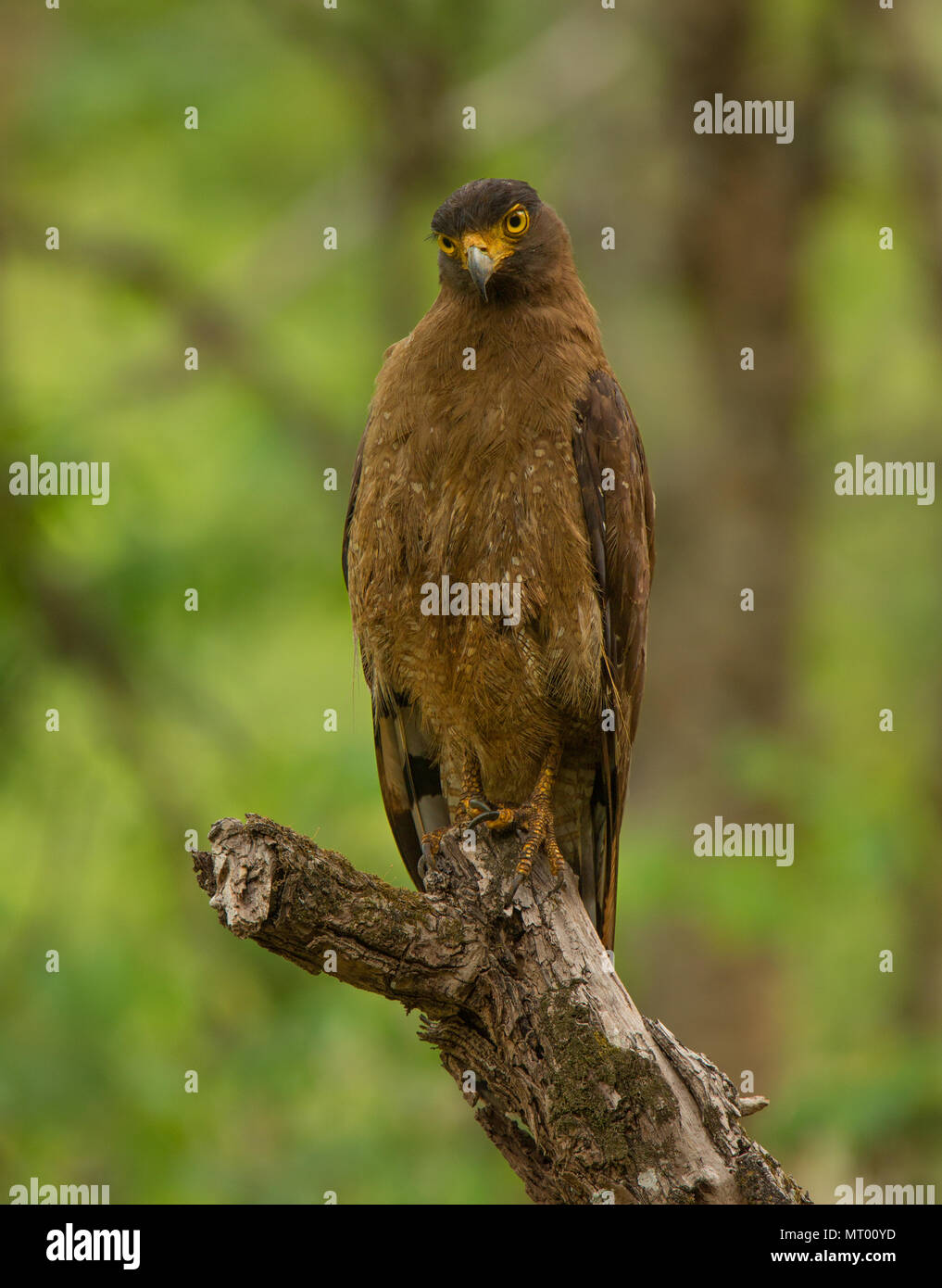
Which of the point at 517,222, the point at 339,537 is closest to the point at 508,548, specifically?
the point at 517,222

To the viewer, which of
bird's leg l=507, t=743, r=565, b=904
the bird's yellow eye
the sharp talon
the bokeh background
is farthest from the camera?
the bokeh background

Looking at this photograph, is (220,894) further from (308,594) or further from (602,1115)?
(308,594)

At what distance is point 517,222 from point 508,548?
1277mm

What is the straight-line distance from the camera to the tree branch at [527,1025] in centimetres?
350

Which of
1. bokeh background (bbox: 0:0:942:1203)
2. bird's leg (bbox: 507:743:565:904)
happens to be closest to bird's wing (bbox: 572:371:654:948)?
bird's leg (bbox: 507:743:565:904)

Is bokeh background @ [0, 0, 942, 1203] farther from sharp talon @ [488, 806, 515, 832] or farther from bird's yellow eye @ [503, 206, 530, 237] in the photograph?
bird's yellow eye @ [503, 206, 530, 237]

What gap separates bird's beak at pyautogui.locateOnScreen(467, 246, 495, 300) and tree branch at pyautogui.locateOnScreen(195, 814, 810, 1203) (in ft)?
7.02

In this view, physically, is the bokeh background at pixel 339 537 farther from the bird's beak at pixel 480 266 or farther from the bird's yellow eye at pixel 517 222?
the bird's yellow eye at pixel 517 222

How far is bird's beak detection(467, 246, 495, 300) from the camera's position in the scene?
15.7 feet

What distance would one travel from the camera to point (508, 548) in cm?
472

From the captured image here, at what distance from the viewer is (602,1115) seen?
377 centimetres

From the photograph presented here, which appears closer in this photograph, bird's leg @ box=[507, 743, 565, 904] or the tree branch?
the tree branch

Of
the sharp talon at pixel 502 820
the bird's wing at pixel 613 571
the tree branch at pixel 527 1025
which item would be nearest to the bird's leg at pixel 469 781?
the sharp talon at pixel 502 820

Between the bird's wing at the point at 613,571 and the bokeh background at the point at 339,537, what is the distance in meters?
1.01
